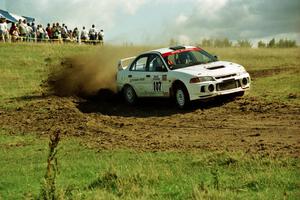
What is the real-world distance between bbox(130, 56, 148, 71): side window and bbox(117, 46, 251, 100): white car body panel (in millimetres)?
187

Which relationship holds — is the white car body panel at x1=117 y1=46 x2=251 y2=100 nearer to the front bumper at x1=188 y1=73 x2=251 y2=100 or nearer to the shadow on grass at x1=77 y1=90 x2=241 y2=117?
the front bumper at x1=188 y1=73 x2=251 y2=100

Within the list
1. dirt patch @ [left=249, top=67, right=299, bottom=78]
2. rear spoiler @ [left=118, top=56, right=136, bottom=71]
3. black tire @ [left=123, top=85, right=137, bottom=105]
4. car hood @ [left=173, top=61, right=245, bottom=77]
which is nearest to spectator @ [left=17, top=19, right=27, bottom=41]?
dirt patch @ [left=249, top=67, right=299, bottom=78]

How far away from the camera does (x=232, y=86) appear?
48.4 feet

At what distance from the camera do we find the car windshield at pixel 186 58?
15.5 metres

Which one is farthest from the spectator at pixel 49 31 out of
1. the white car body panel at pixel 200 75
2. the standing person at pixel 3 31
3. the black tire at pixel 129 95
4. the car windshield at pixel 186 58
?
the car windshield at pixel 186 58

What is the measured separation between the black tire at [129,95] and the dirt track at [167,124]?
0.88 ft

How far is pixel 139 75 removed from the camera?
16359mm

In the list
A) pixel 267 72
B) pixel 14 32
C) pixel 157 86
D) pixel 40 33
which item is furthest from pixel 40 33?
pixel 157 86

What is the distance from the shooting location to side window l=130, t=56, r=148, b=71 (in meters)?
16.4

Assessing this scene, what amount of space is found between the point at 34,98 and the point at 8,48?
13984mm

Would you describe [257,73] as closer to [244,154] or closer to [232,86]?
[232,86]

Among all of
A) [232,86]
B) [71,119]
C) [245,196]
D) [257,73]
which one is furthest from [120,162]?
[257,73]

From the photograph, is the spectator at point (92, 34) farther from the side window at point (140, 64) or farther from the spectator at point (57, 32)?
the side window at point (140, 64)

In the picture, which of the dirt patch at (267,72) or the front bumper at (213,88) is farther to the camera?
the dirt patch at (267,72)
